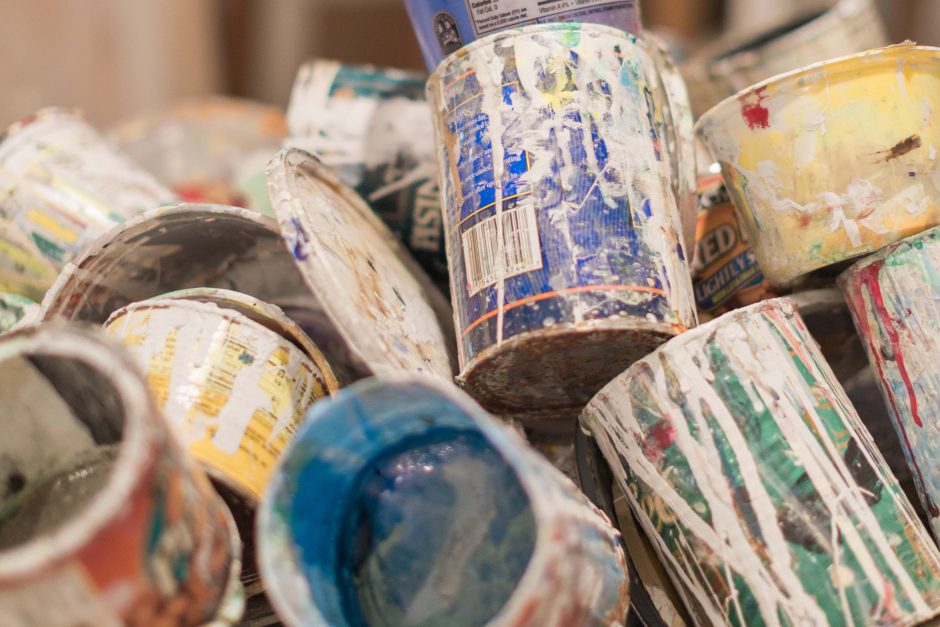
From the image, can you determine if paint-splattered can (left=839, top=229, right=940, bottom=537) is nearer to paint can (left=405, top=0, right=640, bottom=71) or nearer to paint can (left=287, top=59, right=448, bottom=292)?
paint can (left=405, top=0, right=640, bottom=71)

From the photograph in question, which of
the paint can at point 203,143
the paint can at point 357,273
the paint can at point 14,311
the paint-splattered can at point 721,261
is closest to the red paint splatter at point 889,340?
the paint-splattered can at point 721,261

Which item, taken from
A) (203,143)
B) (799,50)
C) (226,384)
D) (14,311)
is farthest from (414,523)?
(203,143)

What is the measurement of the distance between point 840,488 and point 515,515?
0.28 metres

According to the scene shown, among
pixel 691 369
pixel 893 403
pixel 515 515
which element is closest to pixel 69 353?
pixel 515 515

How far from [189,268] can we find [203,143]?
1.01 metres

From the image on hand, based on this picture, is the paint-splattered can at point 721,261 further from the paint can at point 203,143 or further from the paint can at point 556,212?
the paint can at point 203,143

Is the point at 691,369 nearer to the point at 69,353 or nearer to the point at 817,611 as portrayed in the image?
the point at 817,611

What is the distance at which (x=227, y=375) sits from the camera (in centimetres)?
78

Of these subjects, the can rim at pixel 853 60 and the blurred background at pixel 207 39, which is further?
the blurred background at pixel 207 39

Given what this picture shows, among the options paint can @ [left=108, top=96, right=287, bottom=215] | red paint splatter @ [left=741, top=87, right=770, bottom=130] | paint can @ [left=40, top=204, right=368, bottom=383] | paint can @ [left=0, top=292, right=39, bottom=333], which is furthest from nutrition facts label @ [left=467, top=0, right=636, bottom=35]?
paint can @ [left=108, top=96, right=287, bottom=215]

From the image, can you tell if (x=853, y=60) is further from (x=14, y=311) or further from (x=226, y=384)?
(x=14, y=311)

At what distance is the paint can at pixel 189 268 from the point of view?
2.91 feet

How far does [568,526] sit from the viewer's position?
1.93ft

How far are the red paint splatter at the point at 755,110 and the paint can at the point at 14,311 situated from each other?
2.60ft
